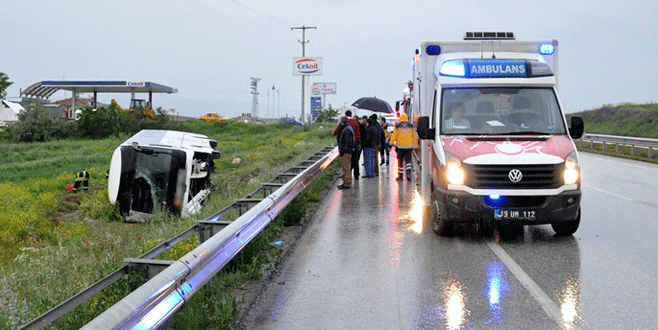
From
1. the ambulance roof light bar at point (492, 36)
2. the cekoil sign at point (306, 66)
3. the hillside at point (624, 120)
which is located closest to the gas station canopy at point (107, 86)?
the cekoil sign at point (306, 66)

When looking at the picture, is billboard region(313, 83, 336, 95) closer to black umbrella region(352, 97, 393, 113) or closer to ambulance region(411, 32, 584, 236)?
black umbrella region(352, 97, 393, 113)

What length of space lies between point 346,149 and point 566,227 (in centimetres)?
743

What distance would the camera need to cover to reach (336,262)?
785cm

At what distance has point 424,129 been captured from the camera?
958cm

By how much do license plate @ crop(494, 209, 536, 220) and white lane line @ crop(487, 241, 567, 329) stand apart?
41 centimetres

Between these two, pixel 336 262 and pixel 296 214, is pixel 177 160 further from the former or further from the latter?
pixel 336 262

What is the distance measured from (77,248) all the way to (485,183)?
546 cm

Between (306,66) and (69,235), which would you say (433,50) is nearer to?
(69,235)

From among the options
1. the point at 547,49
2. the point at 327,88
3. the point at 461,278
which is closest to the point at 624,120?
the point at 547,49

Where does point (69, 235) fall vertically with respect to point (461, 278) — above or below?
below

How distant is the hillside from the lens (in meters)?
47.3

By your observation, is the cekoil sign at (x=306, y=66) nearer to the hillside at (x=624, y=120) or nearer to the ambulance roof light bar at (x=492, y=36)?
the hillside at (x=624, y=120)

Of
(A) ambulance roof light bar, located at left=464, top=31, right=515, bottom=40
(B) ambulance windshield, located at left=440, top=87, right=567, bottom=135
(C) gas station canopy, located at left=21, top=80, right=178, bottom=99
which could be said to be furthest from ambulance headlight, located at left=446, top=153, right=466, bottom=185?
(C) gas station canopy, located at left=21, top=80, right=178, bottom=99

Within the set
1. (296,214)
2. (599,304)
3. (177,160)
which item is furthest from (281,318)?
(177,160)
